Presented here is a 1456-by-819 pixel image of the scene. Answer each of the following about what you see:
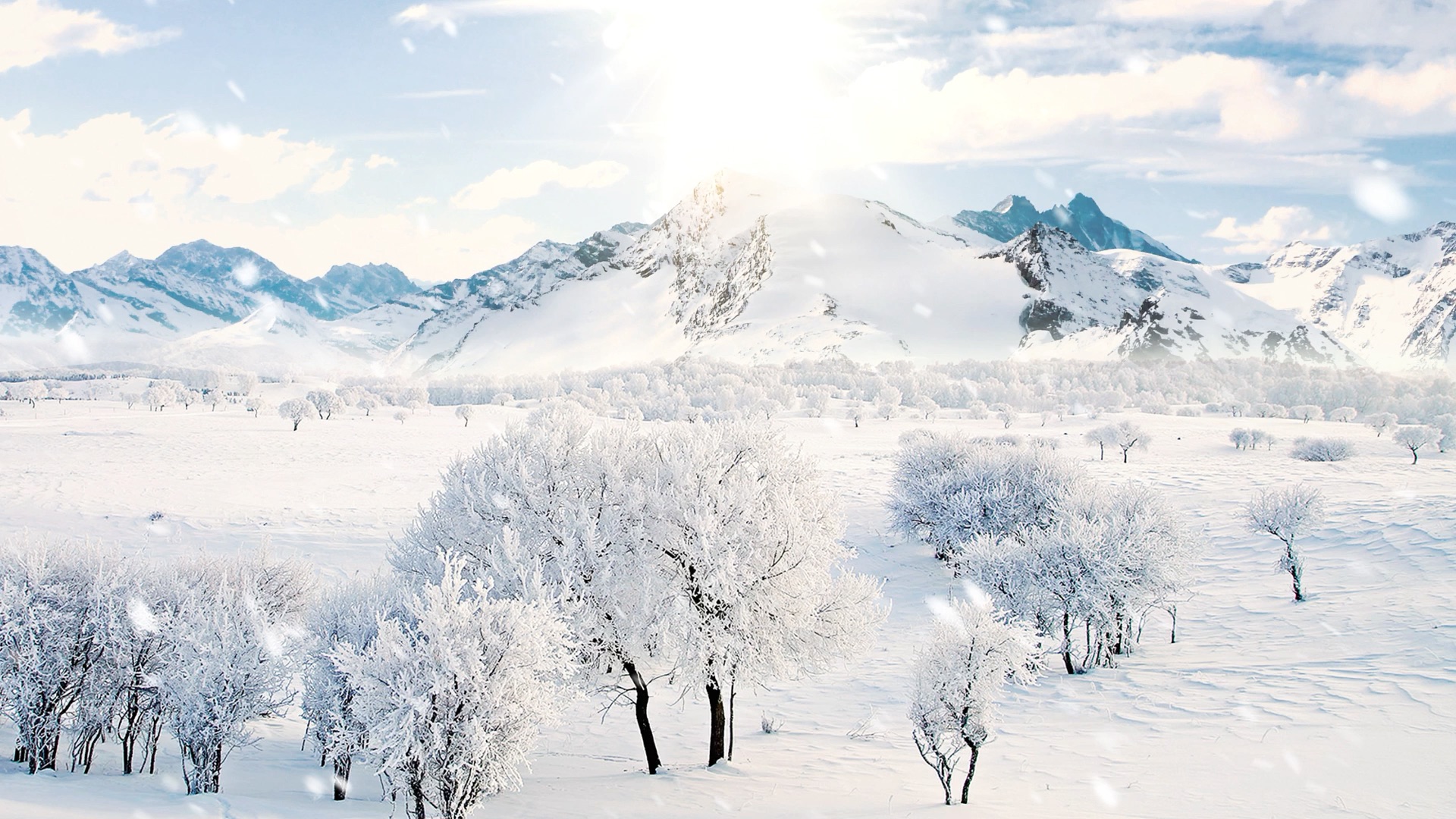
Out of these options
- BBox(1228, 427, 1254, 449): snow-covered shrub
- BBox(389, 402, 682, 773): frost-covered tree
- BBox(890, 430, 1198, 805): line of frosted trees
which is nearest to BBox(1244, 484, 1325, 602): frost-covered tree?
BBox(890, 430, 1198, 805): line of frosted trees

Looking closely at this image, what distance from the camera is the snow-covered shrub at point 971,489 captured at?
151ft

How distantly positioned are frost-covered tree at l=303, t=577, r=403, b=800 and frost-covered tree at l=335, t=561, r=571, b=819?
3597 millimetres

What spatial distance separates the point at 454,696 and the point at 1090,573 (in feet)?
79.0

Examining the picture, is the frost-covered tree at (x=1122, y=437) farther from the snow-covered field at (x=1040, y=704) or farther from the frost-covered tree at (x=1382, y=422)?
the frost-covered tree at (x=1382, y=422)

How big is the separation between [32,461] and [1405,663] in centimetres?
9387

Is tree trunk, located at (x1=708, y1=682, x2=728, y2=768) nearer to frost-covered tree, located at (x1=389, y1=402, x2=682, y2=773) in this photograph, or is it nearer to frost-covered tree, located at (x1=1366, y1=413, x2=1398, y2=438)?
frost-covered tree, located at (x1=389, y1=402, x2=682, y2=773)

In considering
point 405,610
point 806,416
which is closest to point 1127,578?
point 405,610

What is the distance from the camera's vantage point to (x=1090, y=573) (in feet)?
95.7

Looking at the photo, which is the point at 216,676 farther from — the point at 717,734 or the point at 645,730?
the point at 717,734

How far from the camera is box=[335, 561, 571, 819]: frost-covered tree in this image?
12.9m

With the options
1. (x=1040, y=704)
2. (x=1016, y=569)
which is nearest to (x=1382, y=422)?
(x=1016, y=569)

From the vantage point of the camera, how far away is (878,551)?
53.8 metres

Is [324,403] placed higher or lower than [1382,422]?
lower

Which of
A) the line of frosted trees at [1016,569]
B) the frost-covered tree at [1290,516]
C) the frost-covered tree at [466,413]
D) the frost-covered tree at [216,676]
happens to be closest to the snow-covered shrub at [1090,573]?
the line of frosted trees at [1016,569]
